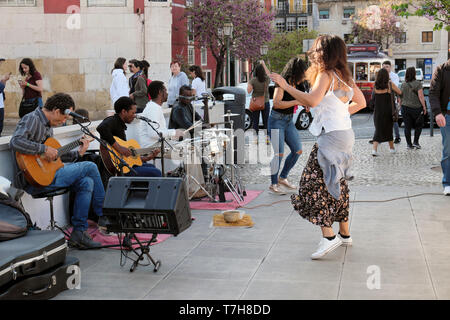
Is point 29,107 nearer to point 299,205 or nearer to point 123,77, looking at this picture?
point 123,77

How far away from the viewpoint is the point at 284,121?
29.7 feet

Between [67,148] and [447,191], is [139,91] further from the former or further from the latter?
[67,148]

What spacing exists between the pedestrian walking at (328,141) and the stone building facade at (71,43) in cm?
1746

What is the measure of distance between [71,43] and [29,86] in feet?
37.4

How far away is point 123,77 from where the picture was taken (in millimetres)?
12789

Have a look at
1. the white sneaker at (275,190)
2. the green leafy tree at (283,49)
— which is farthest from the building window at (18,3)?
the green leafy tree at (283,49)

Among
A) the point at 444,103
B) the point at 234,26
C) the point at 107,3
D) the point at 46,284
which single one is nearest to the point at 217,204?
the point at 444,103

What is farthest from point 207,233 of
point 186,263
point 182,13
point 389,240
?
point 182,13

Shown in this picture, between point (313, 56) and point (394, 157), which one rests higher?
Result: point (313, 56)

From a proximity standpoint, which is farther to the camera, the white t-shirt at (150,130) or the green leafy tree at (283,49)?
the green leafy tree at (283,49)

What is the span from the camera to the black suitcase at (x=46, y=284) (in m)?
4.72

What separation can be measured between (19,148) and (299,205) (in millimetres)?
2448

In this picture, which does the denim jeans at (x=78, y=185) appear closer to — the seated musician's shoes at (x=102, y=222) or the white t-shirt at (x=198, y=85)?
the seated musician's shoes at (x=102, y=222)

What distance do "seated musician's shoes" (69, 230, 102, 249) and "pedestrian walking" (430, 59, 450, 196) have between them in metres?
4.62
